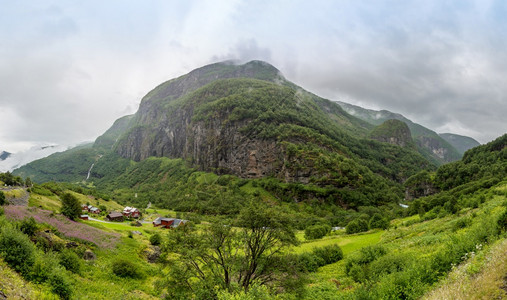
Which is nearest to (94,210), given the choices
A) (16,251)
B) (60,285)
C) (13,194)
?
(13,194)

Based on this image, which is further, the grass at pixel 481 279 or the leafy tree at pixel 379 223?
the leafy tree at pixel 379 223

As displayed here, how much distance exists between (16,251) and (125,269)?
13.9m

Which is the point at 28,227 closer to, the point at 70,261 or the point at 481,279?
the point at 70,261

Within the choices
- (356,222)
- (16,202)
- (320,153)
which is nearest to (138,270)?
Answer: (16,202)

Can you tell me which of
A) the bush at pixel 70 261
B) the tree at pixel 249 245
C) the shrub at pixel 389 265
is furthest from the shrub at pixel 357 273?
Result: the bush at pixel 70 261

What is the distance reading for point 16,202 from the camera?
35.8m

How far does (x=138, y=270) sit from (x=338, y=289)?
80.2ft

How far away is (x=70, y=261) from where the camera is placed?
23.7m

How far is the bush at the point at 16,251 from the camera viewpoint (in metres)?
15.8

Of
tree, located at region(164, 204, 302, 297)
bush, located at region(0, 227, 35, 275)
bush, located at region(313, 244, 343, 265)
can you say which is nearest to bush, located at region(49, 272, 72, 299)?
→ bush, located at region(0, 227, 35, 275)

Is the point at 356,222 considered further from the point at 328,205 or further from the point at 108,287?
the point at 328,205

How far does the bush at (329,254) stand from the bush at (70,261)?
106 feet

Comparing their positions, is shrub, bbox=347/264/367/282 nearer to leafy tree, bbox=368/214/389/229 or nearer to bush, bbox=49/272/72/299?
bush, bbox=49/272/72/299

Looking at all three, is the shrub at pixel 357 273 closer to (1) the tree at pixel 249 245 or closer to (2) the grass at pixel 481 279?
(1) the tree at pixel 249 245
